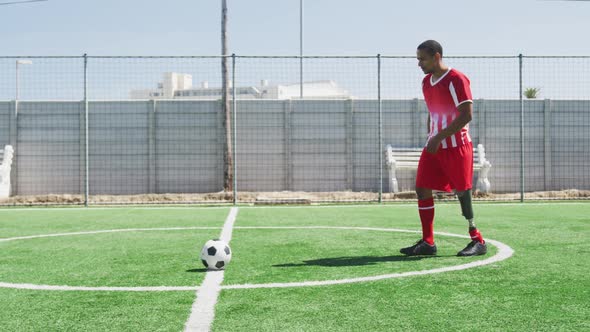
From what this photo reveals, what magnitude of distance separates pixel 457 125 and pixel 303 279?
2073 millimetres

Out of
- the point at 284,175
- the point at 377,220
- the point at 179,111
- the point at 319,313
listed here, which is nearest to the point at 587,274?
the point at 319,313

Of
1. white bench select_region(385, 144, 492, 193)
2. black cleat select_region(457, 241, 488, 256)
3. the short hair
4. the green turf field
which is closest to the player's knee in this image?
the green turf field

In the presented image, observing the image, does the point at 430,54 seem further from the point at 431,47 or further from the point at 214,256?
the point at 214,256

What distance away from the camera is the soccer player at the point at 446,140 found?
17.3 ft

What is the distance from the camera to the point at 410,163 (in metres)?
16.4

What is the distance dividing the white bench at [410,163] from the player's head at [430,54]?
10.8 m

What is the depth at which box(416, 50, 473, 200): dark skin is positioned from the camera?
5.24 meters

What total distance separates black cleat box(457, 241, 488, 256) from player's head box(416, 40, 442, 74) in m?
1.58

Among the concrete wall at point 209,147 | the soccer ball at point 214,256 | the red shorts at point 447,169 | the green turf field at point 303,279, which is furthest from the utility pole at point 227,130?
the soccer ball at point 214,256

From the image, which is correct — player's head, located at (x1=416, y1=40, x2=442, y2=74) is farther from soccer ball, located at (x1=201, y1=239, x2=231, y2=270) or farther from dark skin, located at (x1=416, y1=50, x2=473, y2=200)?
soccer ball, located at (x1=201, y1=239, x2=231, y2=270)

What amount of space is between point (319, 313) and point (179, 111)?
1403 centimetres

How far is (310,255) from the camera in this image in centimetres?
530

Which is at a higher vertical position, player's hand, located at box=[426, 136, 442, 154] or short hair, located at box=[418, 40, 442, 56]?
short hair, located at box=[418, 40, 442, 56]

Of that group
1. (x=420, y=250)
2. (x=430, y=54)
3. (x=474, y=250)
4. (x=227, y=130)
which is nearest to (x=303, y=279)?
(x=420, y=250)
